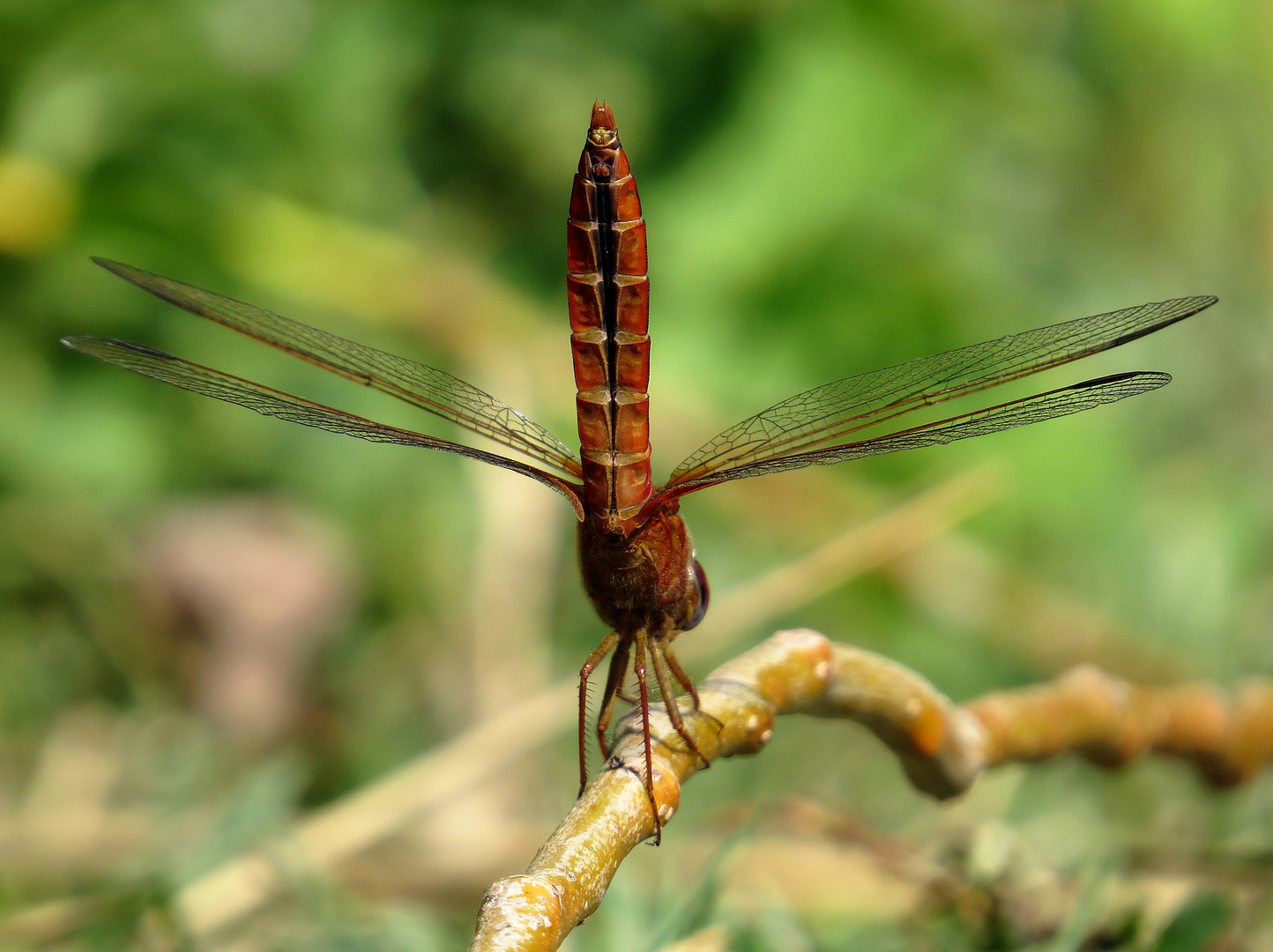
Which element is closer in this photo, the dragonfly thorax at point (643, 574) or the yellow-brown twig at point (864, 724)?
the yellow-brown twig at point (864, 724)

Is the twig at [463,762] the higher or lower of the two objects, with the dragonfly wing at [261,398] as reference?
lower

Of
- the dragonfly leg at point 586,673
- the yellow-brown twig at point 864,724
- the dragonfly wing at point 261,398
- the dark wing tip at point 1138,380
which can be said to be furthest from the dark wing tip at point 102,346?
the dark wing tip at point 1138,380

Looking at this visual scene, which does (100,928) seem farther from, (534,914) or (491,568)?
(491,568)

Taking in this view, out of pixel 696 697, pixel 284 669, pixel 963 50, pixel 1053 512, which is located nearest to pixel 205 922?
pixel 696 697

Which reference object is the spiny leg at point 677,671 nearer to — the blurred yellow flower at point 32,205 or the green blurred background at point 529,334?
the green blurred background at point 529,334

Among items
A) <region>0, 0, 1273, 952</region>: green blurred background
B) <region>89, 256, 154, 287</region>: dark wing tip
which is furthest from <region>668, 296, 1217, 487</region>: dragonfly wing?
<region>0, 0, 1273, 952</region>: green blurred background

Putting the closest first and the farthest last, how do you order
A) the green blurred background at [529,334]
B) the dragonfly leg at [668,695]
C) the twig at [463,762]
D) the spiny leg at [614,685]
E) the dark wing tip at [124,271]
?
the dragonfly leg at [668,695], the dark wing tip at [124,271], the spiny leg at [614,685], the twig at [463,762], the green blurred background at [529,334]
